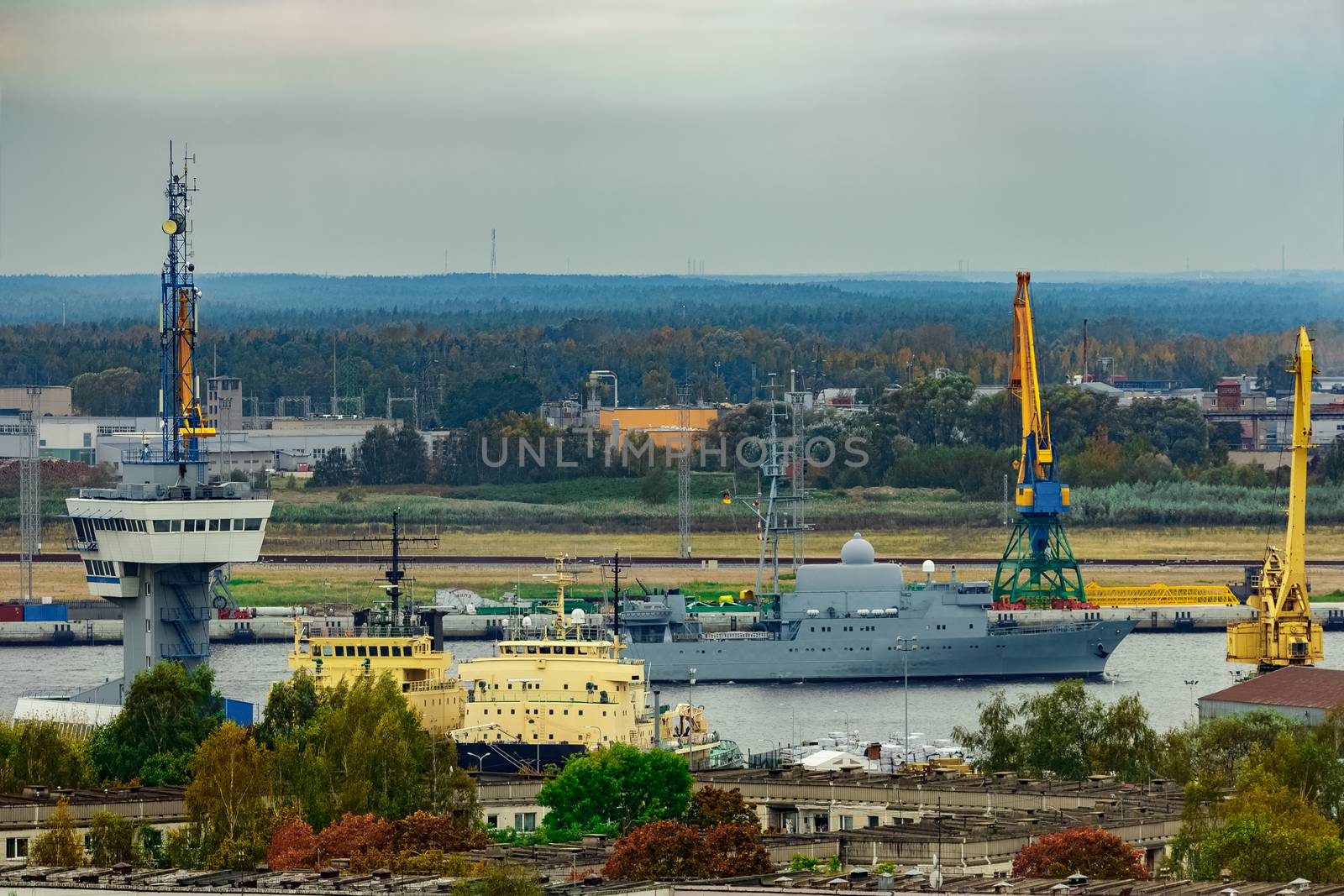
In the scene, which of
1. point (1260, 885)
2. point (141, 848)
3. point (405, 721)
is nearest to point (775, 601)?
point (405, 721)

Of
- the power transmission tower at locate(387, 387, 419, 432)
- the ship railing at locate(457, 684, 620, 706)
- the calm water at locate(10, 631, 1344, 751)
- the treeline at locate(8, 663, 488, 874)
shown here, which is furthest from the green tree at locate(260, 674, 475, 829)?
the power transmission tower at locate(387, 387, 419, 432)

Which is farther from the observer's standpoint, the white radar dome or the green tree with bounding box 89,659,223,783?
the white radar dome

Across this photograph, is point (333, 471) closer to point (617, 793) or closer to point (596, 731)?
point (596, 731)

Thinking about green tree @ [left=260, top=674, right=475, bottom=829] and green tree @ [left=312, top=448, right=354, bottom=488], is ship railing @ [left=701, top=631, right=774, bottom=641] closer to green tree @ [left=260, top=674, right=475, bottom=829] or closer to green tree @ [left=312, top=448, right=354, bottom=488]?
green tree @ [left=260, top=674, right=475, bottom=829]

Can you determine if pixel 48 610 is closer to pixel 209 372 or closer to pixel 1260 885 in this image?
pixel 1260 885

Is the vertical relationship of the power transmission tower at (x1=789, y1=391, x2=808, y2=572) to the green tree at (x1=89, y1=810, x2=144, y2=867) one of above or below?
above

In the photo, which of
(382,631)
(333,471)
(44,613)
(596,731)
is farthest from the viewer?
(333,471)

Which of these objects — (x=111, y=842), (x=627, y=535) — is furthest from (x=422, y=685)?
(x=627, y=535)
